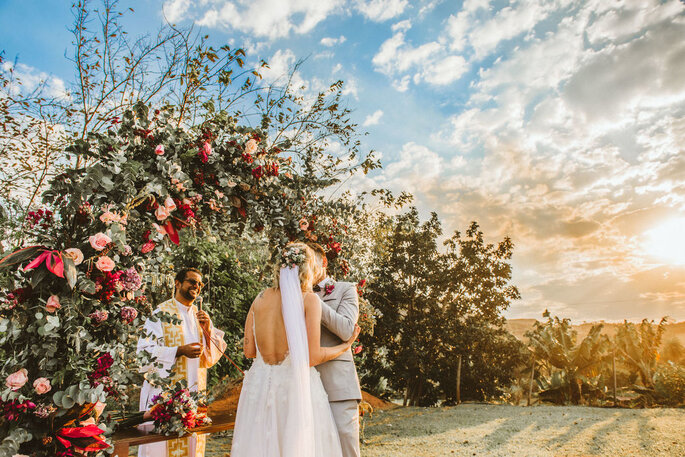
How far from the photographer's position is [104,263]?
8.52ft

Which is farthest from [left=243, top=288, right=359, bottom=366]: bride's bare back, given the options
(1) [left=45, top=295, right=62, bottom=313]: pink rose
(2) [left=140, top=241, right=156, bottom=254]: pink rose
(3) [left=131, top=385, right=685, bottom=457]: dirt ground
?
(3) [left=131, top=385, right=685, bottom=457]: dirt ground

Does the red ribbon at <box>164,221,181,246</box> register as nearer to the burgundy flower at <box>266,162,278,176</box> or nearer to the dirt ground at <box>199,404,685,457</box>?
the burgundy flower at <box>266,162,278,176</box>

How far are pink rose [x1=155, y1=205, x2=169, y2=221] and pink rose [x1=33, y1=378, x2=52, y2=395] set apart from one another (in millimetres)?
1222

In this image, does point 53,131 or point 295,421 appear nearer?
point 295,421

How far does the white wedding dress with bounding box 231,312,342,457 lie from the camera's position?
114 inches

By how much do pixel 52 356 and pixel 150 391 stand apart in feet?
6.45

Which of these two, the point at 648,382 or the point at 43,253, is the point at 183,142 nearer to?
the point at 43,253

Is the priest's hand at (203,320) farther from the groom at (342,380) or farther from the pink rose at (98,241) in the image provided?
the pink rose at (98,241)

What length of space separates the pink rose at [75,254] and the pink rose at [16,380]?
68cm

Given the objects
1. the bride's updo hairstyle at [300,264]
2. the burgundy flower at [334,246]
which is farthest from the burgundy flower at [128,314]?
the burgundy flower at [334,246]

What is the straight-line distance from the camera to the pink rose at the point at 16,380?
2.30m

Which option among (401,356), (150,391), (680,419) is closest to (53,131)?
(150,391)

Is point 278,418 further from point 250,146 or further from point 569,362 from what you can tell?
point 569,362

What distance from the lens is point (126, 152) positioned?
3002mm
